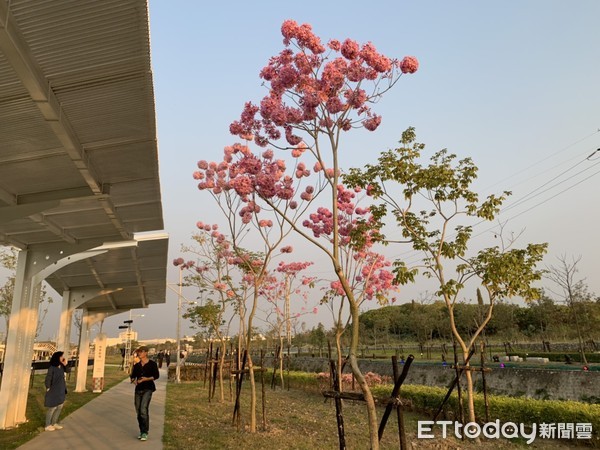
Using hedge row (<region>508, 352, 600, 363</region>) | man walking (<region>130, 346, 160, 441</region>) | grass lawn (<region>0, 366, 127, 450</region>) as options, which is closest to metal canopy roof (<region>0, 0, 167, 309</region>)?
man walking (<region>130, 346, 160, 441</region>)

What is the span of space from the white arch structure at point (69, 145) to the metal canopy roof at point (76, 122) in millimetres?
12

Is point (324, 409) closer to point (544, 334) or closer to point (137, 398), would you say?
point (137, 398)

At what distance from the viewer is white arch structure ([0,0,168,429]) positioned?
4184 millimetres

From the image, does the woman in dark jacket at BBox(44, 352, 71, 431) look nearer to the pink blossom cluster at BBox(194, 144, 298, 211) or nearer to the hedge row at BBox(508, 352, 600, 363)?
the pink blossom cluster at BBox(194, 144, 298, 211)

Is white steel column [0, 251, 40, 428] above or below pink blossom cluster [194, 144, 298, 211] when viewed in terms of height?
below

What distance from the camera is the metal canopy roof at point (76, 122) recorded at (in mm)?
4121

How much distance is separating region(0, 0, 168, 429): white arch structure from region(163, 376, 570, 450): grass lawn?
4.13 m

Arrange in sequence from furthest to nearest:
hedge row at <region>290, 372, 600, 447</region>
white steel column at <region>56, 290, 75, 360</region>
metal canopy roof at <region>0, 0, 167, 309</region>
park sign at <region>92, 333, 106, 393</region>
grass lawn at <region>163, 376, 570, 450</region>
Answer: park sign at <region>92, 333, 106, 393</region> → white steel column at <region>56, 290, 75, 360</region> → hedge row at <region>290, 372, 600, 447</region> → grass lawn at <region>163, 376, 570, 450</region> → metal canopy roof at <region>0, 0, 167, 309</region>

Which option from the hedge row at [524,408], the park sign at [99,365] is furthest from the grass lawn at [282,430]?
the park sign at [99,365]

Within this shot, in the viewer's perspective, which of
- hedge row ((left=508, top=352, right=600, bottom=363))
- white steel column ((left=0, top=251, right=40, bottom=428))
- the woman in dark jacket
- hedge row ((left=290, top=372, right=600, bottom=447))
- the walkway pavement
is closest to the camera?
the walkway pavement

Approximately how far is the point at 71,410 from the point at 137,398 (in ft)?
19.1

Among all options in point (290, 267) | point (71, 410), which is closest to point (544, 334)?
point (290, 267)

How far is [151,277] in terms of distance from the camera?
18.6 meters

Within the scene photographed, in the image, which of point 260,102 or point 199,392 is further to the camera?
point 199,392
